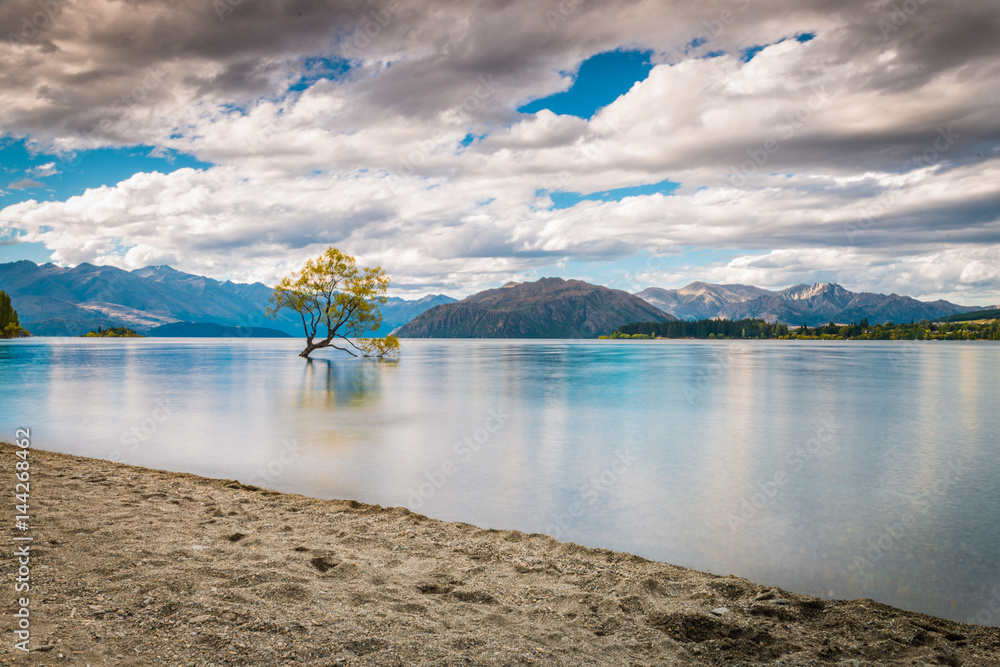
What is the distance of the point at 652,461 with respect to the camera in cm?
1872

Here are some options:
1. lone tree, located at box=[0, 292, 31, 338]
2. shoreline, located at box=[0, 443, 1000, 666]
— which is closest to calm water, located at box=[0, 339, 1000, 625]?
shoreline, located at box=[0, 443, 1000, 666]

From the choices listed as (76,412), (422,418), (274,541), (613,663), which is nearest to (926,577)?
(613,663)

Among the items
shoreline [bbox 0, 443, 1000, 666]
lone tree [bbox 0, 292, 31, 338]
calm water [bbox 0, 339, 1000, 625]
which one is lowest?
calm water [bbox 0, 339, 1000, 625]

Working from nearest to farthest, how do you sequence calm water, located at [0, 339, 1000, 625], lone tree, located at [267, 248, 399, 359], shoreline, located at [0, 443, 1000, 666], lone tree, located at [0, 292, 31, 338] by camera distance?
shoreline, located at [0, 443, 1000, 666]
calm water, located at [0, 339, 1000, 625]
lone tree, located at [267, 248, 399, 359]
lone tree, located at [0, 292, 31, 338]

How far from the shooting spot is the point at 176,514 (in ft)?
36.8

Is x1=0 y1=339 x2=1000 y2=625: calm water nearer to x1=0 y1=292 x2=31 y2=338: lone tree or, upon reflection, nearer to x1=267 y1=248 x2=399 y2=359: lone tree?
x1=267 y1=248 x2=399 y2=359: lone tree

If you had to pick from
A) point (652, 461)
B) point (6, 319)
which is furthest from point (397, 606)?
point (6, 319)

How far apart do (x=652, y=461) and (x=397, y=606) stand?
13.2 m

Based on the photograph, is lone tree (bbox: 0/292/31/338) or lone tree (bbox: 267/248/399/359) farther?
lone tree (bbox: 0/292/31/338)

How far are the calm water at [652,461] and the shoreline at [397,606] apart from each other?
1695 millimetres

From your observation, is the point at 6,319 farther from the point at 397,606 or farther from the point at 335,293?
the point at 397,606

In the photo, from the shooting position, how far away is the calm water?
35.5 ft

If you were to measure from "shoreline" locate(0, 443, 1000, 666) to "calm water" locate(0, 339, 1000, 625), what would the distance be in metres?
1.69

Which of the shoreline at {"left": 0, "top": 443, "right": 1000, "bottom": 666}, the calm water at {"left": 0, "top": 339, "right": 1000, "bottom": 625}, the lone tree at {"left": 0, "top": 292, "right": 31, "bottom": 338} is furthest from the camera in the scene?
the lone tree at {"left": 0, "top": 292, "right": 31, "bottom": 338}
